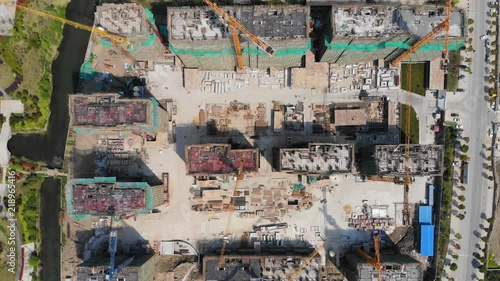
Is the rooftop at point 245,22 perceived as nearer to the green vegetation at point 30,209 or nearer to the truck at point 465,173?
the truck at point 465,173

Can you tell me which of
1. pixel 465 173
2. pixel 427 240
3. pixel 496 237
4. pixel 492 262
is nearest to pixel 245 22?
pixel 465 173

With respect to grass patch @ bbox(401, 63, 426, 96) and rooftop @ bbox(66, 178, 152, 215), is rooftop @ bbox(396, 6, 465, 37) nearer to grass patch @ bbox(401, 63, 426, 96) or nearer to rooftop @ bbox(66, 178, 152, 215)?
grass patch @ bbox(401, 63, 426, 96)

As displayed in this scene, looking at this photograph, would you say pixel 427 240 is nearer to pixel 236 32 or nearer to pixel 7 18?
pixel 236 32

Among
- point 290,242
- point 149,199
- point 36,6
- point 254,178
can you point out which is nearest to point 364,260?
point 290,242

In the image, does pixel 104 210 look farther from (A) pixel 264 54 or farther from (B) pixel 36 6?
(B) pixel 36 6

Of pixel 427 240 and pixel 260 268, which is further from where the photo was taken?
pixel 427 240

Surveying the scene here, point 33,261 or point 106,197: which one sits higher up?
point 106,197

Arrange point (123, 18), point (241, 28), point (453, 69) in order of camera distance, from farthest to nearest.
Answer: point (453, 69), point (123, 18), point (241, 28)
